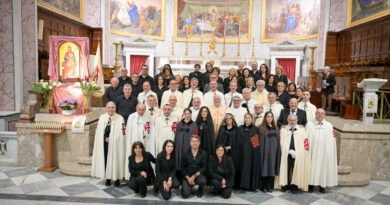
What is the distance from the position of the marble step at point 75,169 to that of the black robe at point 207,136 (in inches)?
96.0

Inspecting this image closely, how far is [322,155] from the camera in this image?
17.7 feet

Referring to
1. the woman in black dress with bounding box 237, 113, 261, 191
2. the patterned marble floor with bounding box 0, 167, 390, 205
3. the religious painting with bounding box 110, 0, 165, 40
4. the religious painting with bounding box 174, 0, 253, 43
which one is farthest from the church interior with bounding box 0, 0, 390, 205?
the religious painting with bounding box 174, 0, 253, 43

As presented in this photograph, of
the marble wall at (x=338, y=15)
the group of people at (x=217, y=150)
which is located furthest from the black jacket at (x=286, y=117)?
the marble wall at (x=338, y=15)

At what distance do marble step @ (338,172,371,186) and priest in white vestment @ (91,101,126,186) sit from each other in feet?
13.9

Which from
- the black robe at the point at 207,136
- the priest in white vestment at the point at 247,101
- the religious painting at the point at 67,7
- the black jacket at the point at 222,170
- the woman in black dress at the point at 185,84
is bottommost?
the black jacket at the point at 222,170

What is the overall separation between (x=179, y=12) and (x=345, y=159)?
Answer: 12660 millimetres

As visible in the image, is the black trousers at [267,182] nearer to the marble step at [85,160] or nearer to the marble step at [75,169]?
the marble step at [75,169]

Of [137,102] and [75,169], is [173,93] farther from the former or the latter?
[75,169]

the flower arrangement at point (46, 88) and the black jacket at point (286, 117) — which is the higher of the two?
the flower arrangement at point (46, 88)

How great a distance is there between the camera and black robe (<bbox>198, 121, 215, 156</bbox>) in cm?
543

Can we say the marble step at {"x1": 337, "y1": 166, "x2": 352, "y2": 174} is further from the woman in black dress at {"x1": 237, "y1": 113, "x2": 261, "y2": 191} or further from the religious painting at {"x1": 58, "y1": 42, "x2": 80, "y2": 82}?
the religious painting at {"x1": 58, "y1": 42, "x2": 80, "y2": 82}

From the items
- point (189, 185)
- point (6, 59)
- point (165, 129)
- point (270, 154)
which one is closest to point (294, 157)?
point (270, 154)

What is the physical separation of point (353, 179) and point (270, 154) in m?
1.92

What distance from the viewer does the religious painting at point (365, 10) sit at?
10719 millimetres
